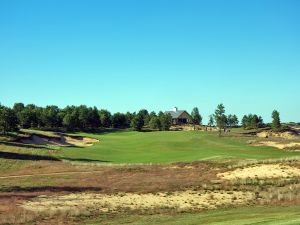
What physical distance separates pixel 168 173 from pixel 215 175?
657 centimetres

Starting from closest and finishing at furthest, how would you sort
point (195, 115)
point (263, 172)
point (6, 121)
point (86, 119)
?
point (263, 172), point (6, 121), point (86, 119), point (195, 115)

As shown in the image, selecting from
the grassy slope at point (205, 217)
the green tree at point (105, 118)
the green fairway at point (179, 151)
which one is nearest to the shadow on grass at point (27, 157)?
the green fairway at point (179, 151)

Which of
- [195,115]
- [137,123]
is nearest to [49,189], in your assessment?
[137,123]

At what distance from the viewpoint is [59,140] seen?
372ft

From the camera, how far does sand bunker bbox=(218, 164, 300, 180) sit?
4937 cm

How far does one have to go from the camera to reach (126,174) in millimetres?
56562

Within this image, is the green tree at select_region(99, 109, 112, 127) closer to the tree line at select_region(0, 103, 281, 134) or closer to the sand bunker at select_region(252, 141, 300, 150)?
the tree line at select_region(0, 103, 281, 134)

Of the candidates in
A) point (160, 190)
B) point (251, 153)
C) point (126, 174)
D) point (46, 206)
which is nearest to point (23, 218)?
point (46, 206)

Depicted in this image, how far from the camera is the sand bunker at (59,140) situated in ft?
343

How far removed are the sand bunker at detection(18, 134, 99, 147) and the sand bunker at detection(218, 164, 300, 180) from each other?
62.1 m

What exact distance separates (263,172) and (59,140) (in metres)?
72.1

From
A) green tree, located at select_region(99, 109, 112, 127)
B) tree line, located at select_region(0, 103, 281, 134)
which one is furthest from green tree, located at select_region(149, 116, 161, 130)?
green tree, located at select_region(99, 109, 112, 127)

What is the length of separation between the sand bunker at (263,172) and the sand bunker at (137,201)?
393 inches

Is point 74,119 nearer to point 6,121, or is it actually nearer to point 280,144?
point 6,121
